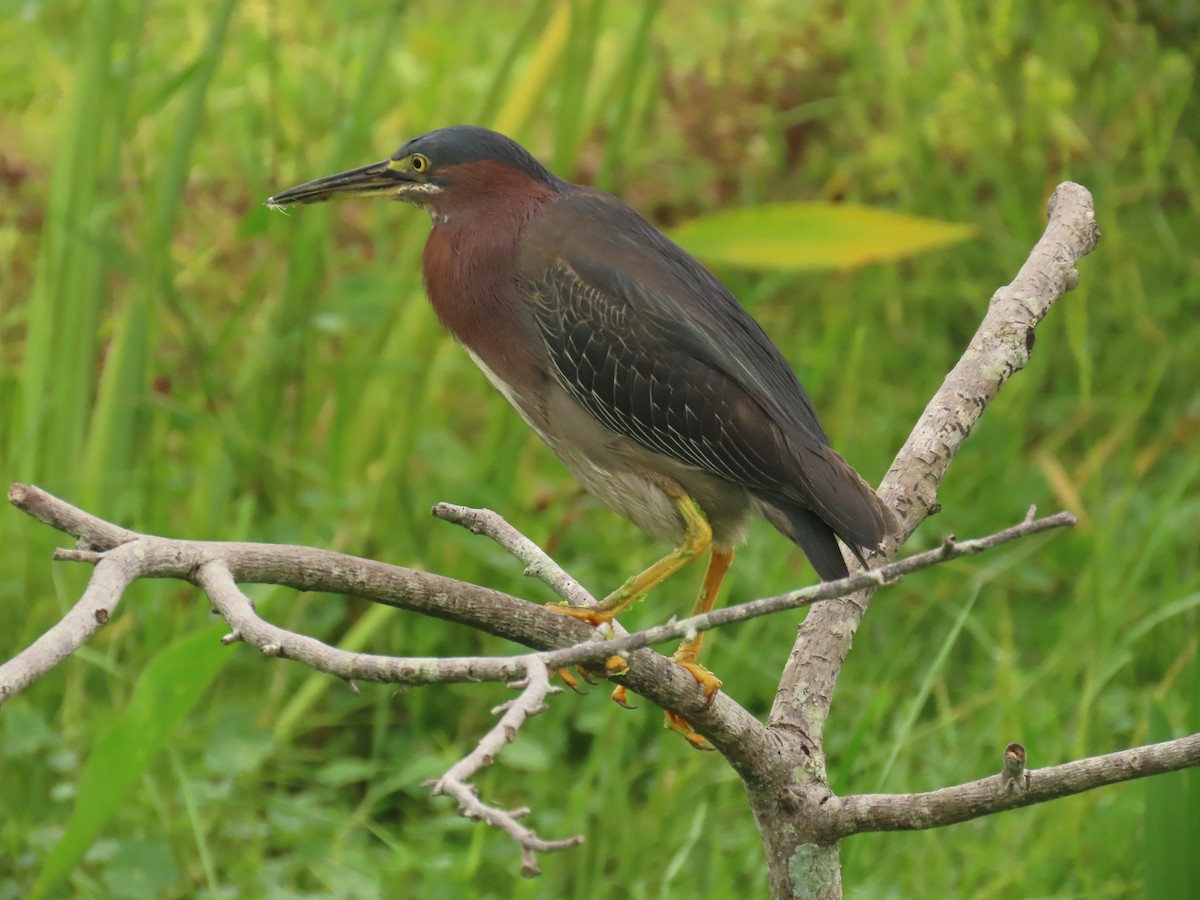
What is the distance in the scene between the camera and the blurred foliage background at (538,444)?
10.7 feet

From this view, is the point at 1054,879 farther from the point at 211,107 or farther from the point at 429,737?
the point at 211,107

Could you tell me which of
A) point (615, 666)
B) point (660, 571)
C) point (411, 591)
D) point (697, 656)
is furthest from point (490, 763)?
point (697, 656)

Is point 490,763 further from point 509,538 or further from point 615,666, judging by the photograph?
point 509,538

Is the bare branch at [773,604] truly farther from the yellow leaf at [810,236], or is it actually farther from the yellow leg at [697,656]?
the yellow leaf at [810,236]

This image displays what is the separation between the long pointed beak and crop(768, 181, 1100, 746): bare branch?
96 cm

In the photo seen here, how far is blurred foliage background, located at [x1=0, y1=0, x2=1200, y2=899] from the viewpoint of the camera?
3252 millimetres

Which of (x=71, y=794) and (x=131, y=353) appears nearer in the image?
(x=71, y=794)

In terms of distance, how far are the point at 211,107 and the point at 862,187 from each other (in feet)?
7.48

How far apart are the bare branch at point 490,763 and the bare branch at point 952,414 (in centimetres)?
89

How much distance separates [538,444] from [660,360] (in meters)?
2.42

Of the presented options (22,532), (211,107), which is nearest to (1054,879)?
(22,532)

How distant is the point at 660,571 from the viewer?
2.46 metres

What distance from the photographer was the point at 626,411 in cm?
253

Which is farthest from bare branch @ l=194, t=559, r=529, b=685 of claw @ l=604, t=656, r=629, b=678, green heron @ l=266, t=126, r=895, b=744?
green heron @ l=266, t=126, r=895, b=744
